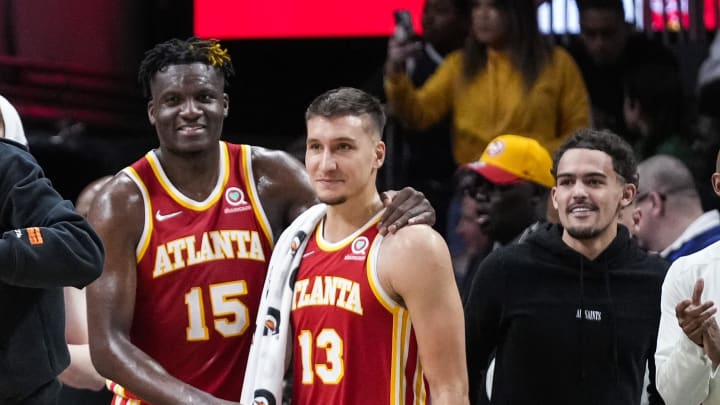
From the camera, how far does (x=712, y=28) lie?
8172 millimetres

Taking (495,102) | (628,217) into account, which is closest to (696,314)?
(628,217)

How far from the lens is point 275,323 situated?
4785mm

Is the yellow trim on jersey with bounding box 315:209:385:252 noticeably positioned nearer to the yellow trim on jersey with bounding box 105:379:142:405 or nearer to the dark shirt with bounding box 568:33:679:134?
the yellow trim on jersey with bounding box 105:379:142:405

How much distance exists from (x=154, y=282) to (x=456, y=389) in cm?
129

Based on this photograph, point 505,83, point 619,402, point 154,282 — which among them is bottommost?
point 619,402

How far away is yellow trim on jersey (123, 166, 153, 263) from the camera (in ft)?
17.3

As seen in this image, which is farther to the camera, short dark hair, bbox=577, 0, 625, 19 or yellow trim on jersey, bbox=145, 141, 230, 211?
short dark hair, bbox=577, 0, 625, 19

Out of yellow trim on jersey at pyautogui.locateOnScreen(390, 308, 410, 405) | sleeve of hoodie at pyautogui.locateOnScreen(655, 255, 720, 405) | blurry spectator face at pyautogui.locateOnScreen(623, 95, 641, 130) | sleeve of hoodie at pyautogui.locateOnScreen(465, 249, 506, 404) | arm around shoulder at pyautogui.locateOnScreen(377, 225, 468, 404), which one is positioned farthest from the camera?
blurry spectator face at pyautogui.locateOnScreen(623, 95, 641, 130)

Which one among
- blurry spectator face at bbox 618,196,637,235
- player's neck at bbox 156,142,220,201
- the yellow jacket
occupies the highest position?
the yellow jacket

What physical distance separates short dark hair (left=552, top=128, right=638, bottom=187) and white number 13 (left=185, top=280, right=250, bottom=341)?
121 centimetres

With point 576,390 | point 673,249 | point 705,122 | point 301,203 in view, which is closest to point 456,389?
point 576,390

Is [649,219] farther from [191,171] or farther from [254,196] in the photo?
[191,171]

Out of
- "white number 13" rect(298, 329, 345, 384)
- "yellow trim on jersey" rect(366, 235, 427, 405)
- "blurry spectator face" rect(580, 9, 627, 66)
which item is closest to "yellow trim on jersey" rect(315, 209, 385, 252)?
"yellow trim on jersey" rect(366, 235, 427, 405)

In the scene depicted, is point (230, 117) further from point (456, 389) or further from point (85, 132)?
point (456, 389)
